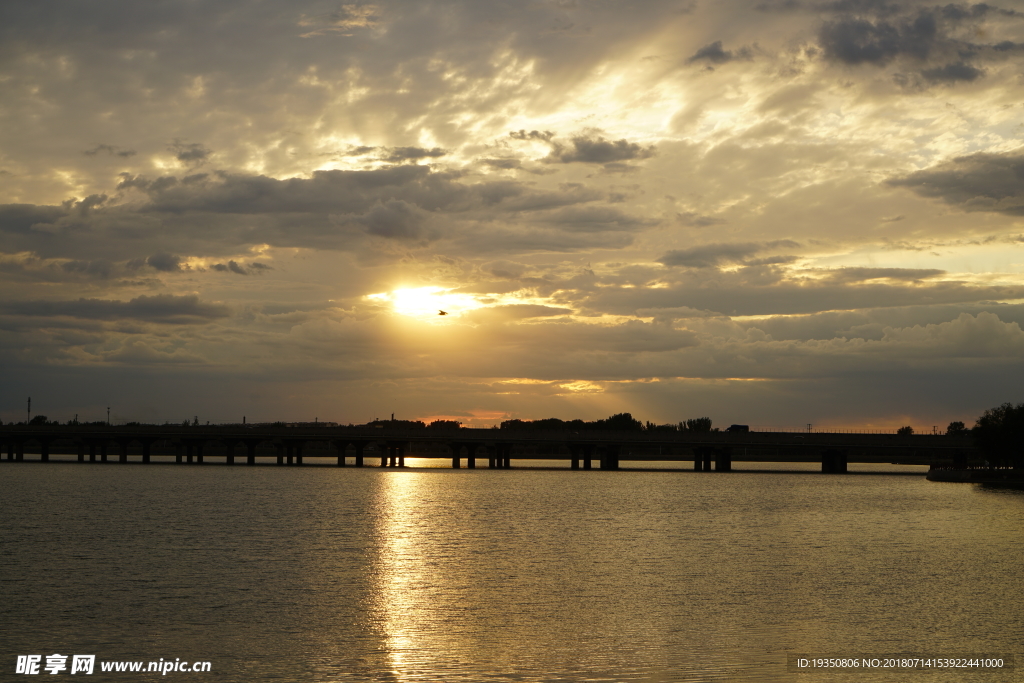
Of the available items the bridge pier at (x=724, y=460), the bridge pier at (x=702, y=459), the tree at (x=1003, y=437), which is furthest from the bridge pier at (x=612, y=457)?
the tree at (x=1003, y=437)

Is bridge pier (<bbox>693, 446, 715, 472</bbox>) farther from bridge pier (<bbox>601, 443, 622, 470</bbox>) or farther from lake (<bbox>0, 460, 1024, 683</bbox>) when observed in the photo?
lake (<bbox>0, 460, 1024, 683</bbox>)

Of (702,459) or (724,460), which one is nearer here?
(724,460)

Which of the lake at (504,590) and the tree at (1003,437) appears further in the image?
the tree at (1003,437)

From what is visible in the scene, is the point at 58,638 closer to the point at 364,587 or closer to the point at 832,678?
the point at 364,587

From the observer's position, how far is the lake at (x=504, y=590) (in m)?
29.4

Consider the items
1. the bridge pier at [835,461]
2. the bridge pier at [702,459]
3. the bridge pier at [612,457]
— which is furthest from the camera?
the bridge pier at [702,459]

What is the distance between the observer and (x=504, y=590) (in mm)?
42000

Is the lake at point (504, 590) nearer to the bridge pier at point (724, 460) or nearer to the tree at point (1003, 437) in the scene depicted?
the tree at point (1003, 437)

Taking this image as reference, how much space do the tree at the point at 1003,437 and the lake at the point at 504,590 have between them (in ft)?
209

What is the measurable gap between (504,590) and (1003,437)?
121912 mm

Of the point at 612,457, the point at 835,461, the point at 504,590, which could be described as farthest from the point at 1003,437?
the point at 504,590

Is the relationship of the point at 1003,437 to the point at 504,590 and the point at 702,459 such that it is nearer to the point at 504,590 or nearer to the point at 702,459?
the point at 702,459

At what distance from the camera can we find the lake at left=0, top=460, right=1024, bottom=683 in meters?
29.4

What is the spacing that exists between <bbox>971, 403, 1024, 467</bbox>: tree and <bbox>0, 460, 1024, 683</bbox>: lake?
63.7 meters
